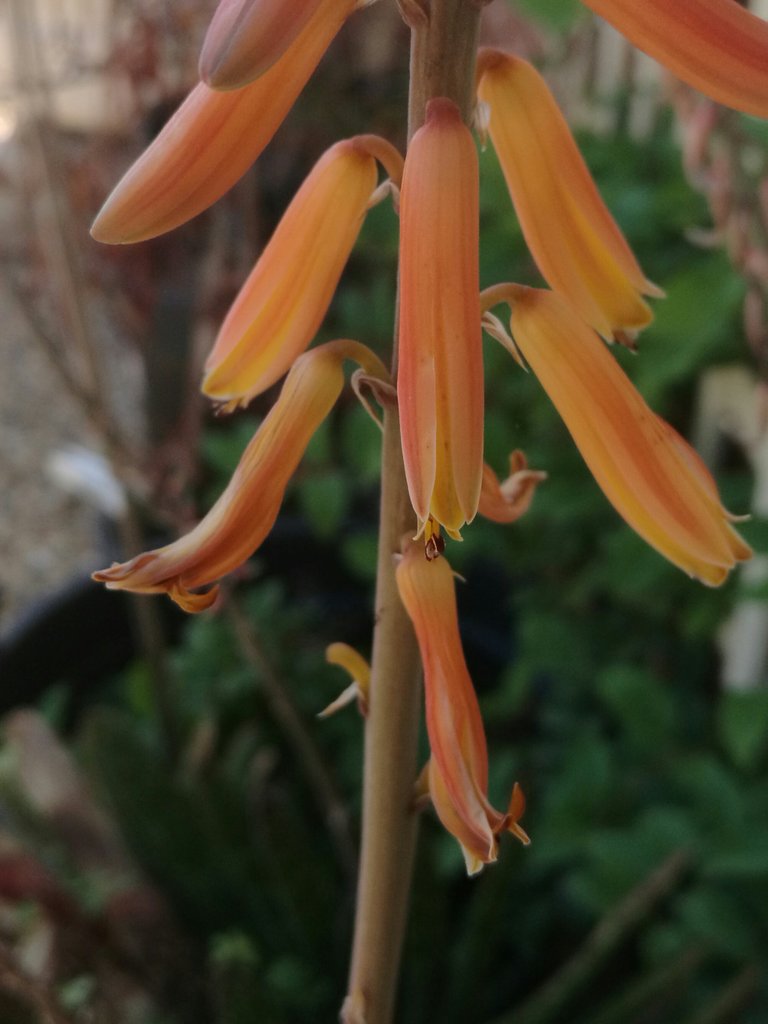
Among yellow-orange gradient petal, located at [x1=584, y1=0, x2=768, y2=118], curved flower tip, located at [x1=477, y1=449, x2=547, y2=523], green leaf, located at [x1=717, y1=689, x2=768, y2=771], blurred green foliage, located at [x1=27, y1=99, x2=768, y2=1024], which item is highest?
yellow-orange gradient petal, located at [x1=584, y1=0, x2=768, y2=118]

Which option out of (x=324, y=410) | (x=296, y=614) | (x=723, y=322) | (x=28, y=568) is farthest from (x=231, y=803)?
(x=28, y=568)

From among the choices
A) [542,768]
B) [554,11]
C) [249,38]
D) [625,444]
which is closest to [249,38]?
[249,38]

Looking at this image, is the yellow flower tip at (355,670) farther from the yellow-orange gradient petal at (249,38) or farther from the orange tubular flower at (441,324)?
the yellow-orange gradient petal at (249,38)

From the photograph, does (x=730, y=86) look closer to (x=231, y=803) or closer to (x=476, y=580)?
(x=231, y=803)


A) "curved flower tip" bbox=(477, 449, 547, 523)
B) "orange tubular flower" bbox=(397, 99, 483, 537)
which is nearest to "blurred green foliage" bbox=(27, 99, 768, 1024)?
"curved flower tip" bbox=(477, 449, 547, 523)

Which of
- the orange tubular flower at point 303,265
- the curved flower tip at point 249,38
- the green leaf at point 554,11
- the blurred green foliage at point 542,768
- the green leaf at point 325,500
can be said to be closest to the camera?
the curved flower tip at point 249,38

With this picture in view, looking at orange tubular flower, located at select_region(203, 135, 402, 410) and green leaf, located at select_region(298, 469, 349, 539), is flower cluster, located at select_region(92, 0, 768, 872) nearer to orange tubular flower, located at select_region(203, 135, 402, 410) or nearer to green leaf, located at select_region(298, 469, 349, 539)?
orange tubular flower, located at select_region(203, 135, 402, 410)

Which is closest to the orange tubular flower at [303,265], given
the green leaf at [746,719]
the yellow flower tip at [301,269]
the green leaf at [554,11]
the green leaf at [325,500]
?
the yellow flower tip at [301,269]
